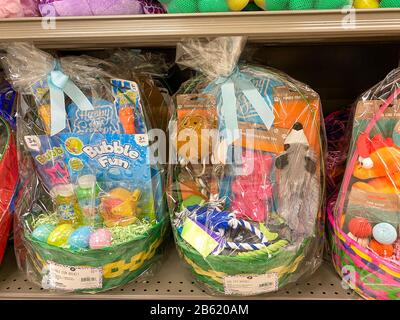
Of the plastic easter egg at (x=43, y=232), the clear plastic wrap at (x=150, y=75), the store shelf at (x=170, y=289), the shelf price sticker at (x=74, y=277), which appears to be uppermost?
the clear plastic wrap at (x=150, y=75)

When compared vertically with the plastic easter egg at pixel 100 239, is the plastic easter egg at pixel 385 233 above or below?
above

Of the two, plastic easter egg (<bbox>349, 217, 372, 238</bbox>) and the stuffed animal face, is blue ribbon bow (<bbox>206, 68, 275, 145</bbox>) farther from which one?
plastic easter egg (<bbox>349, 217, 372, 238</bbox>)

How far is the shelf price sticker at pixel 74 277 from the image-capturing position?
32.7 inches

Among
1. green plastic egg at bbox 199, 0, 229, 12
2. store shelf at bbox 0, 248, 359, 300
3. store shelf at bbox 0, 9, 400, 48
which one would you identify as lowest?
store shelf at bbox 0, 248, 359, 300

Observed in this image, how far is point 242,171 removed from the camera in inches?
34.9

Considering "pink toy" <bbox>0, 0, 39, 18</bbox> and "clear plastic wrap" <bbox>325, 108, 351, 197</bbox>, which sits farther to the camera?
"clear plastic wrap" <bbox>325, 108, 351, 197</bbox>

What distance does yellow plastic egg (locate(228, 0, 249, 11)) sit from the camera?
0.74 m

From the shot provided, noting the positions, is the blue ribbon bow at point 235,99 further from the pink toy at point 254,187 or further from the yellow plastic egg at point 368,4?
the yellow plastic egg at point 368,4

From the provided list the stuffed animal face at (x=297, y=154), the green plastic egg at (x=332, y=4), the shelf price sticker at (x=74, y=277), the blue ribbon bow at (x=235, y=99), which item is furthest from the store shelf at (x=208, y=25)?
the shelf price sticker at (x=74, y=277)

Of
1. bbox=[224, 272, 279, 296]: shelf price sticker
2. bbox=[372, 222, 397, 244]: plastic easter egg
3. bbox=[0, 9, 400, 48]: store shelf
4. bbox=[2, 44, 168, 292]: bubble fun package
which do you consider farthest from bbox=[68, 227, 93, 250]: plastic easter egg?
bbox=[372, 222, 397, 244]: plastic easter egg

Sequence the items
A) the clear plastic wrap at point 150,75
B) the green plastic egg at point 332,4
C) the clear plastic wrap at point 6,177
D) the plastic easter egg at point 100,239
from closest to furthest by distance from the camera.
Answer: the green plastic egg at point 332,4 < the plastic easter egg at point 100,239 < the clear plastic wrap at point 6,177 < the clear plastic wrap at point 150,75

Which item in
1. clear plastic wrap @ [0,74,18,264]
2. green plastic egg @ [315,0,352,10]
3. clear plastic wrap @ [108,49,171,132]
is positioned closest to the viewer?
green plastic egg @ [315,0,352,10]

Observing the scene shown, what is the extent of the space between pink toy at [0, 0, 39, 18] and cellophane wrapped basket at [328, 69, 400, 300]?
0.75 m

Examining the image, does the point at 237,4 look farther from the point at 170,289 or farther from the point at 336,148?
the point at 170,289
